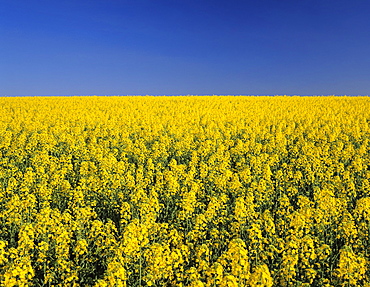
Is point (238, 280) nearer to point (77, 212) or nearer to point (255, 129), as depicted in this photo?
point (77, 212)

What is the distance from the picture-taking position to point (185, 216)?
27.6ft

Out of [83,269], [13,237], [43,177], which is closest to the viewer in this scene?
[83,269]

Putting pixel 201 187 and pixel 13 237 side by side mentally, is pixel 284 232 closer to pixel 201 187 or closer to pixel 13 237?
pixel 201 187

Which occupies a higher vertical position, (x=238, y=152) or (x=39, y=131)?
(x=39, y=131)

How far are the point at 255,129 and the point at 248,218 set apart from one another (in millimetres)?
13962

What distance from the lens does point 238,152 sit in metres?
15.7

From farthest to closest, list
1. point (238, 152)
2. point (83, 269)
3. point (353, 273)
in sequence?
point (238, 152)
point (83, 269)
point (353, 273)

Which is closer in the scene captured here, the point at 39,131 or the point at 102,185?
A: the point at 102,185

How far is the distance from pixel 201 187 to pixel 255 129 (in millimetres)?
11221

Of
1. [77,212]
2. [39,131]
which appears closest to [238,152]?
[77,212]

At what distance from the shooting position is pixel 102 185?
446 inches

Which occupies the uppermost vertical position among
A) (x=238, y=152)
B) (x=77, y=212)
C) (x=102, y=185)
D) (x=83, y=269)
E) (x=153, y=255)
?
(x=238, y=152)

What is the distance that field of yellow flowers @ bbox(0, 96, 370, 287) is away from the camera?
5.85 metres

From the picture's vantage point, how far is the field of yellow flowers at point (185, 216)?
5.85m
